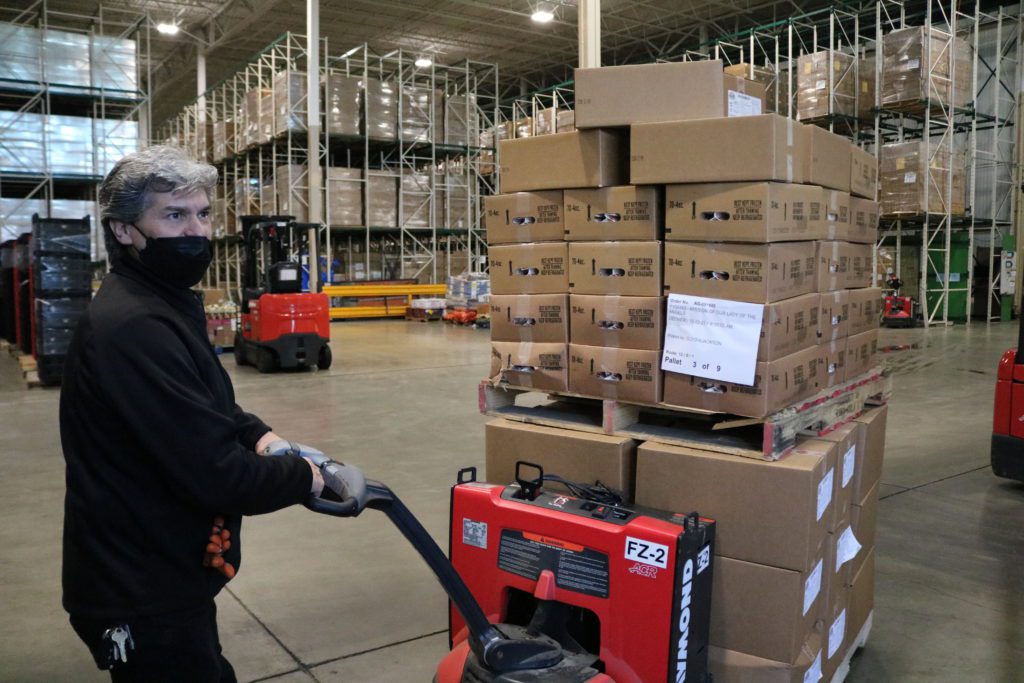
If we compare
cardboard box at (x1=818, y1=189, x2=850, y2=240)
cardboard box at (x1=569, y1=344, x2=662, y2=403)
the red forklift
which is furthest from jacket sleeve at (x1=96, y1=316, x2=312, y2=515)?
the red forklift

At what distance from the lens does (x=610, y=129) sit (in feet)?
9.19

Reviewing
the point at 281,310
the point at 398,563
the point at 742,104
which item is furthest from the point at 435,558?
the point at 281,310

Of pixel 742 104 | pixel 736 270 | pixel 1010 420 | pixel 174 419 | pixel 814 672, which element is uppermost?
pixel 742 104

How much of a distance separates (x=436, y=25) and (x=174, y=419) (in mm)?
22284

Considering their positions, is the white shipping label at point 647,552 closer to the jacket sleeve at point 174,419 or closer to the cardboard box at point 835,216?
the jacket sleeve at point 174,419

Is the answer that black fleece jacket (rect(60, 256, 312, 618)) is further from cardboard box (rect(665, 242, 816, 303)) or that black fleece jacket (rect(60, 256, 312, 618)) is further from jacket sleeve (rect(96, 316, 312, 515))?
cardboard box (rect(665, 242, 816, 303))

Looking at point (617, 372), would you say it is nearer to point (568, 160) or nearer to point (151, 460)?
point (568, 160)

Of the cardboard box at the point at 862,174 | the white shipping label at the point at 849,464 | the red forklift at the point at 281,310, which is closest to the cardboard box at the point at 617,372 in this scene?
the white shipping label at the point at 849,464

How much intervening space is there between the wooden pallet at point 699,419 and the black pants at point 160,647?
1.38 meters

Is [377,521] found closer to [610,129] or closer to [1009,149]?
[610,129]

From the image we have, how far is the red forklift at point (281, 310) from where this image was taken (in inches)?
417

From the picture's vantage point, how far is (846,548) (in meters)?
2.78

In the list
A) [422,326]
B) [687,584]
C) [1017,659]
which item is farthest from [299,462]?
[422,326]

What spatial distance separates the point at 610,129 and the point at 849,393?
1365mm
